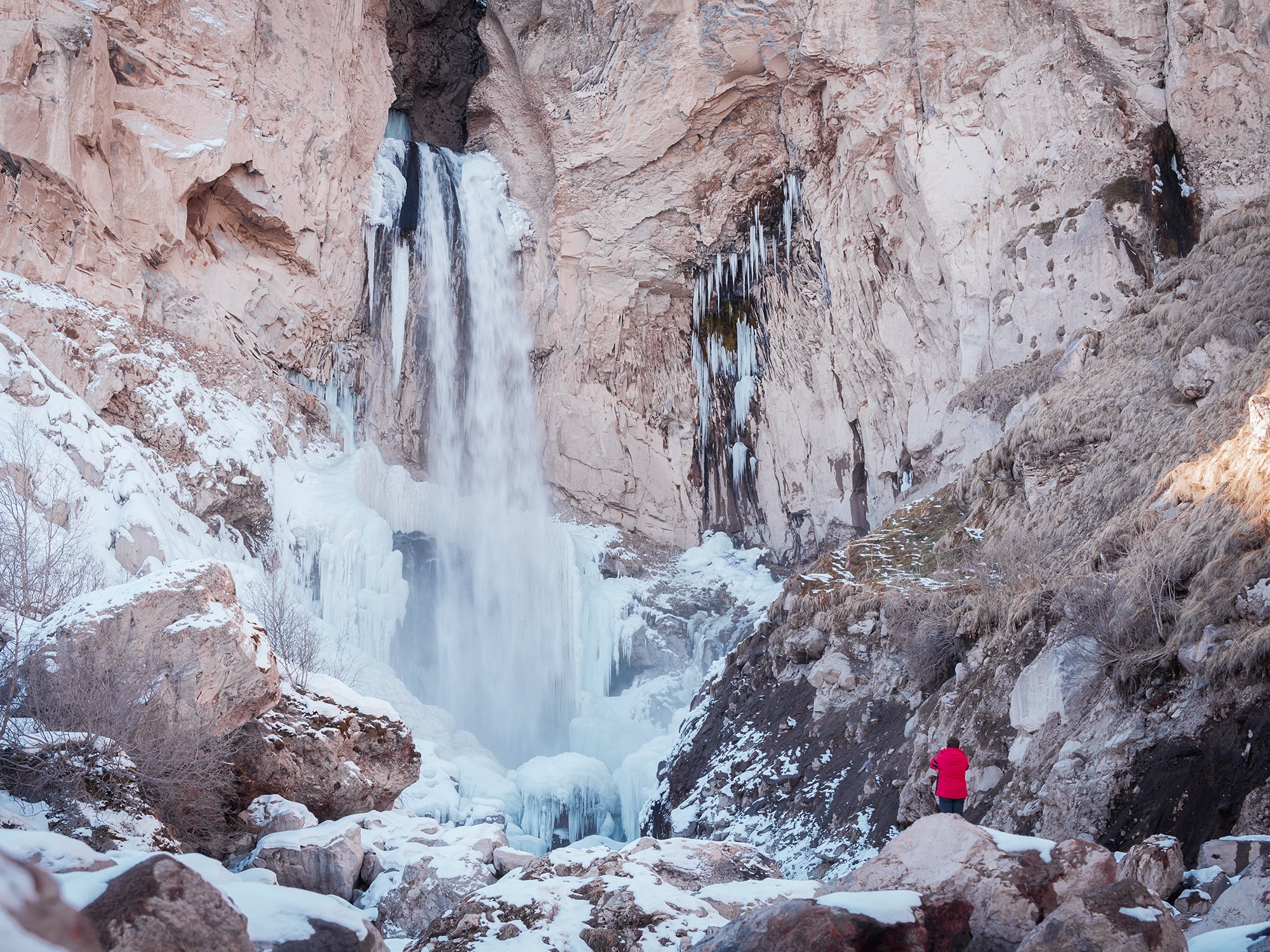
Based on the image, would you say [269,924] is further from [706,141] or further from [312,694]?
[706,141]

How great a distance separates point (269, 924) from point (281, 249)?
2474cm

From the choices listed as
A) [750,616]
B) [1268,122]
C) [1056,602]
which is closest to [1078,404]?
[1056,602]

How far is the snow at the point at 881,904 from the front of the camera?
4734 millimetres

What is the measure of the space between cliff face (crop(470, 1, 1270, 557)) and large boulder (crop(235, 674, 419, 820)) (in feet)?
48.9

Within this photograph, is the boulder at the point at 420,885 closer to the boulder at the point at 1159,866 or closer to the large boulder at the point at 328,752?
the large boulder at the point at 328,752

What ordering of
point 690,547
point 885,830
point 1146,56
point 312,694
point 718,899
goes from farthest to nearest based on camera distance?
point 690,547, point 1146,56, point 312,694, point 885,830, point 718,899

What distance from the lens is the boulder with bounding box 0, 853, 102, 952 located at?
181 centimetres

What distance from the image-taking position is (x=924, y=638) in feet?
47.1

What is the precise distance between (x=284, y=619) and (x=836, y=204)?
18.3 metres

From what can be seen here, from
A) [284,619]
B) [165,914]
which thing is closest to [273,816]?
[284,619]

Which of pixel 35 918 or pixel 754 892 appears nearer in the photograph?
pixel 35 918

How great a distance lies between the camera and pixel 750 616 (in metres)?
28.0

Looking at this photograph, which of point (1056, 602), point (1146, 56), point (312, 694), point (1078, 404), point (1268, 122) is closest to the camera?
point (1056, 602)

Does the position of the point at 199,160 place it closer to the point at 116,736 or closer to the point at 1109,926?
the point at 116,736
